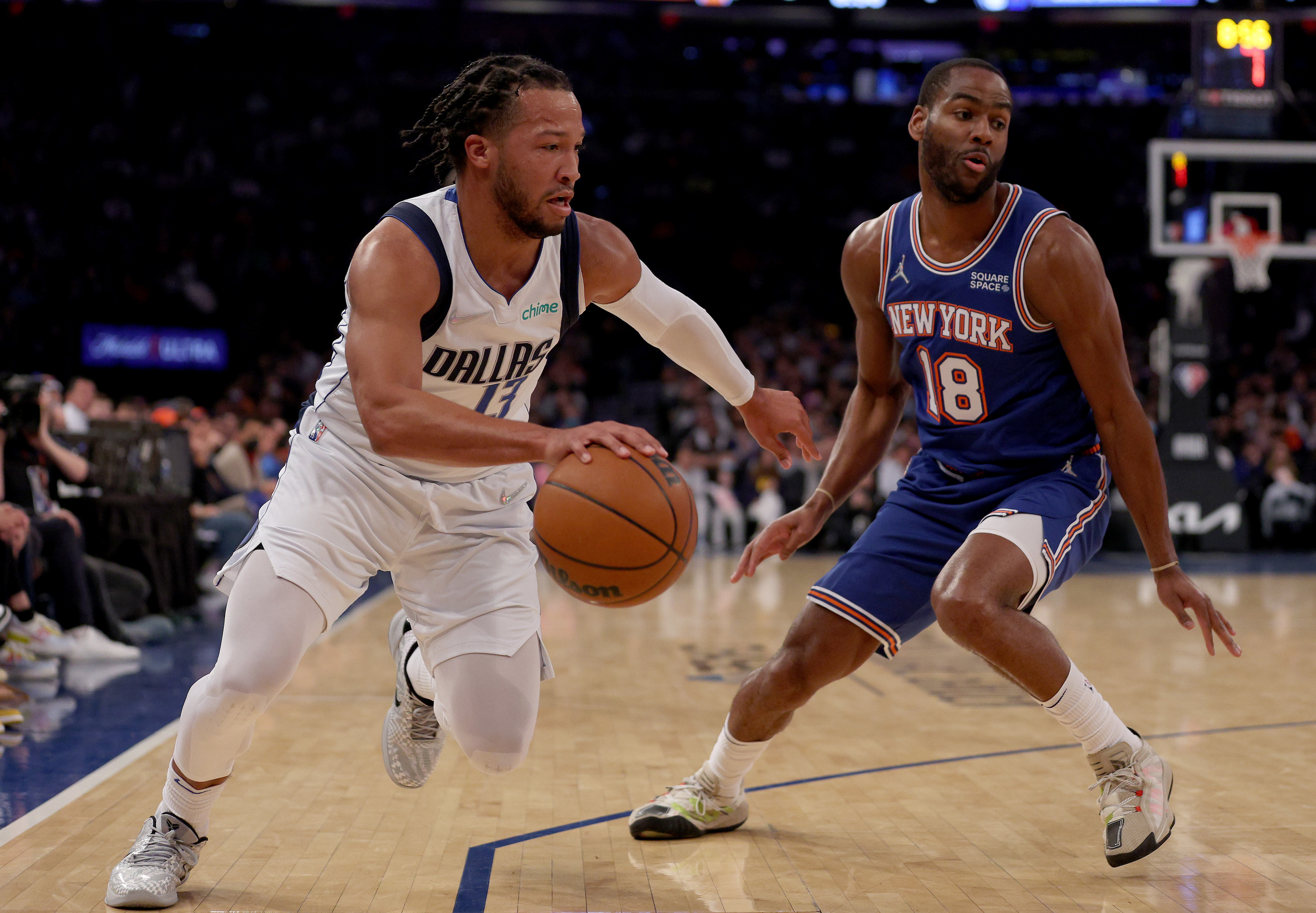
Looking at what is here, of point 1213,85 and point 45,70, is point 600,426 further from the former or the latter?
point 45,70

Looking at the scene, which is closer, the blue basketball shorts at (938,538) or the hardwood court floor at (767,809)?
the hardwood court floor at (767,809)

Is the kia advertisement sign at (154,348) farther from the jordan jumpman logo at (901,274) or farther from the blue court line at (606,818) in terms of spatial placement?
the jordan jumpman logo at (901,274)

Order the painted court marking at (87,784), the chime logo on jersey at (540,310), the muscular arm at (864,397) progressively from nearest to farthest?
1. the chime logo on jersey at (540,310)
2. the painted court marking at (87,784)
3. the muscular arm at (864,397)

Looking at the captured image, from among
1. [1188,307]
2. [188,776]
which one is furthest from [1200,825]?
[1188,307]

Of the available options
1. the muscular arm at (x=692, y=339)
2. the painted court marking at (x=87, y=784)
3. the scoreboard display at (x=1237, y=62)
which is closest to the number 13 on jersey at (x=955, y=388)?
the muscular arm at (x=692, y=339)

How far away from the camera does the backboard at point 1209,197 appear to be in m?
12.4

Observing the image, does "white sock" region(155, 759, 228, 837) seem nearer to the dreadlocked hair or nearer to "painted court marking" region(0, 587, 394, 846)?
"painted court marking" region(0, 587, 394, 846)

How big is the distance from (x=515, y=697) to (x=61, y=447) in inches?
197

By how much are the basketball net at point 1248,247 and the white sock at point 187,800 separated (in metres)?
12.3

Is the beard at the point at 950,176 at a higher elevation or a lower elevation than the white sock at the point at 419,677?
higher

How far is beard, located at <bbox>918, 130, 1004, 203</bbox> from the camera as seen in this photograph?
10.8 feet

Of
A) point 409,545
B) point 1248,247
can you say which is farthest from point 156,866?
point 1248,247

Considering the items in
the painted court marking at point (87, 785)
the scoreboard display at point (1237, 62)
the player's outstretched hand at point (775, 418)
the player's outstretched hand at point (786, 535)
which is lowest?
the painted court marking at point (87, 785)

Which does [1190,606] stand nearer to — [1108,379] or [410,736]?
[1108,379]
